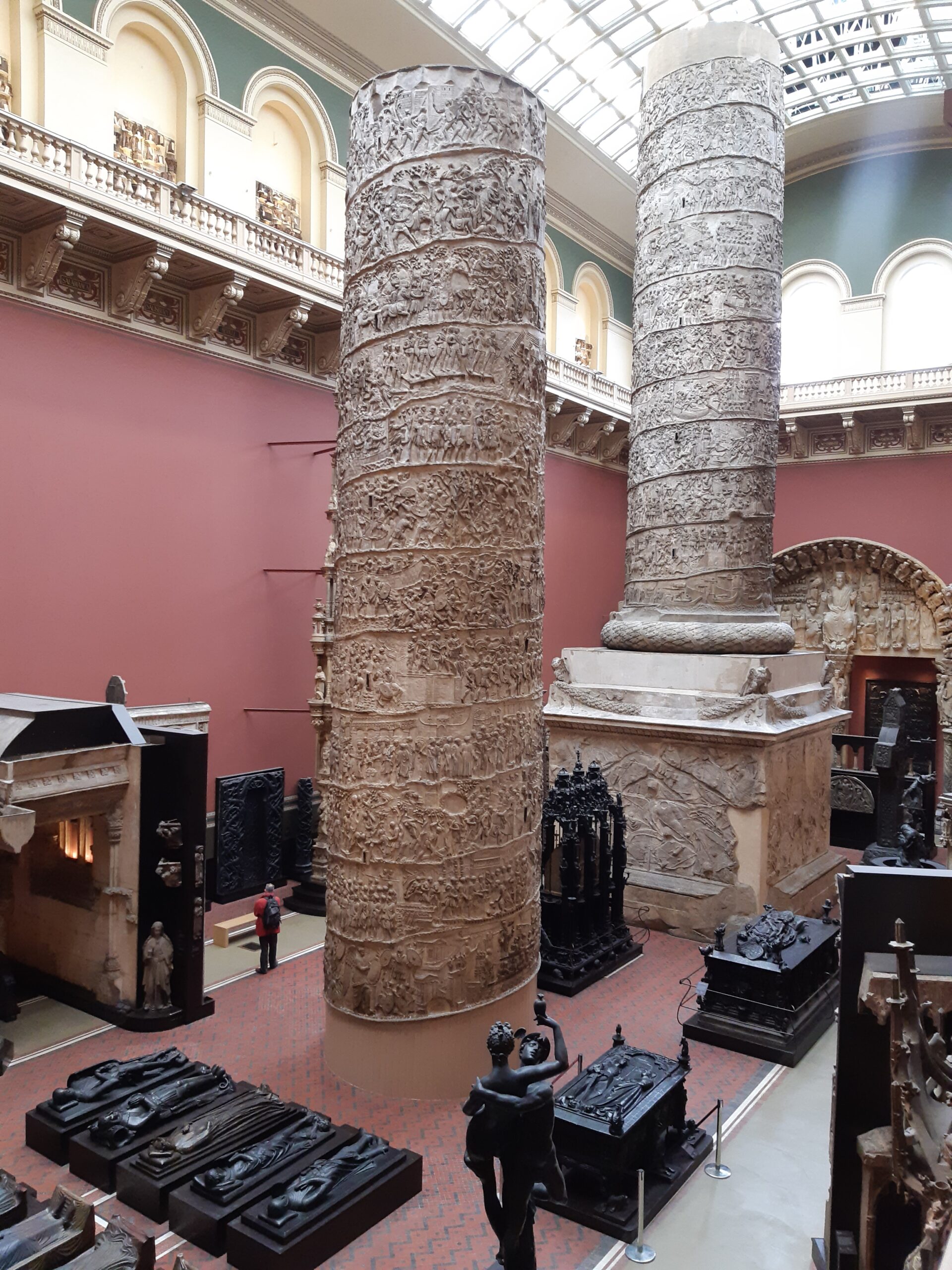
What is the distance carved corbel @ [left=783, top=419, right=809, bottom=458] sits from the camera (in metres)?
18.0

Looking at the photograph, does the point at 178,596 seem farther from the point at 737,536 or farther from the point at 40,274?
the point at 737,536

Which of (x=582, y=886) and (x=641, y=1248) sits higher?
(x=582, y=886)

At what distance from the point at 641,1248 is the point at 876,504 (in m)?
15.3

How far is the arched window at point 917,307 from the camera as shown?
1750 cm

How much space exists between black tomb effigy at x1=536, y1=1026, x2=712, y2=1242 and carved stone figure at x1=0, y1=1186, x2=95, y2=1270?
96.4 inches

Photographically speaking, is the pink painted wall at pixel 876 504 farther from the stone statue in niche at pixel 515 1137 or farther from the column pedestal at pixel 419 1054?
the stone statue in niche at pixel 515 1137

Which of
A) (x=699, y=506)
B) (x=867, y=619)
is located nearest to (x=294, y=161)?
(x=699, y=506)

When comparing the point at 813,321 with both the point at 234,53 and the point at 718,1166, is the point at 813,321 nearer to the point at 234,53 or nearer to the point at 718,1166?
the point at 234,53

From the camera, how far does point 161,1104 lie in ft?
20.0

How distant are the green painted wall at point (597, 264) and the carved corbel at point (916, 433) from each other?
582cm

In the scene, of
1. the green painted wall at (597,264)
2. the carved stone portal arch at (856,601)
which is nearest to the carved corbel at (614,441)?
the green painted wall at (597,264)

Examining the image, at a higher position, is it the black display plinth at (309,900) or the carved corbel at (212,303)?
the carved corbel at (212,303)

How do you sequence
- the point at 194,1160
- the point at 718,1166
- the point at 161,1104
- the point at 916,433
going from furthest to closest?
1. the point at 916,433
2. the point at 161,1104
3. the point at 718,1166
4. the point at 194,1160

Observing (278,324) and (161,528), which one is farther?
(278,324)
